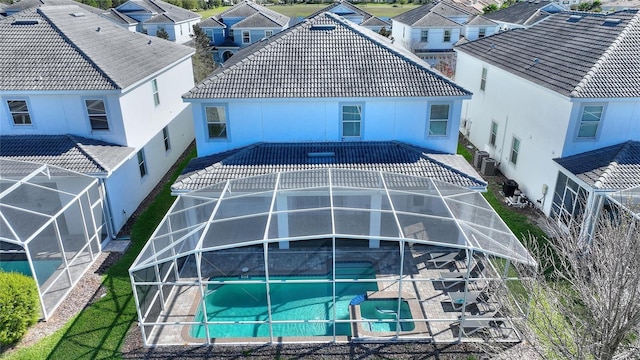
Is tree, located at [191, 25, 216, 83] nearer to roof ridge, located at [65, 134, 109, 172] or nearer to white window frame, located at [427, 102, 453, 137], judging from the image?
roof ridge, located at [65, 134, 109, 172]

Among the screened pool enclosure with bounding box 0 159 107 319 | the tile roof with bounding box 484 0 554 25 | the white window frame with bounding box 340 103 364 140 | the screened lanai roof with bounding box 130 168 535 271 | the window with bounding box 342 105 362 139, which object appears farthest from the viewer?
the tile roof with bounding box 484 0 554 25

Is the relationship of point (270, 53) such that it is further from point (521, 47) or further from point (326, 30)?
point (521, 47)

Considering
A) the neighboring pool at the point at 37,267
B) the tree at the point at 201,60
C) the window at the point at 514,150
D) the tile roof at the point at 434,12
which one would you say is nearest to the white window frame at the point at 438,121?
the window at the point at 514,150

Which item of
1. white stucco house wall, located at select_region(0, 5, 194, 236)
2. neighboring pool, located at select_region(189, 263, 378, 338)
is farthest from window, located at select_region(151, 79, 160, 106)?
neighboring pool, located at select_region(189, 263, 378, 338)

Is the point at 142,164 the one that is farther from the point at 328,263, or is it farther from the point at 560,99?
the point at 560,99

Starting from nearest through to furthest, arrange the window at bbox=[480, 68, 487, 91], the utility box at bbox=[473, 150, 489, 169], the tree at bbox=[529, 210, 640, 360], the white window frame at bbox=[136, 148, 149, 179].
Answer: the tree at bbox=[529, 210, 640, 360]
the white window frame at bbox=[136, 148, 149, 179]
the utility box at bbox=[473, 150, 489, 169]
the window at bbox=[480, 68, 487, 91]

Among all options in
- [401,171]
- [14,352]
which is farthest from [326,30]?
[14,352]
